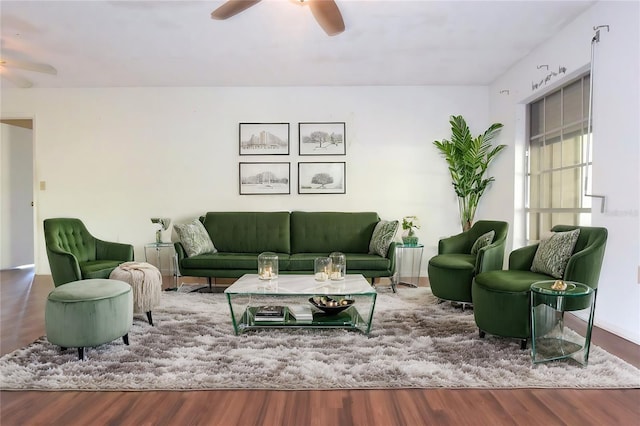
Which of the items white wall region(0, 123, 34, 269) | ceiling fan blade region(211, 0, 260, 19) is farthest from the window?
white wall region(0, 123, 34, 269)

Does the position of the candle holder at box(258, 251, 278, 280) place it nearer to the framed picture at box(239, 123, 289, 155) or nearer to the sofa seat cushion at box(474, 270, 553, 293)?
the sofa seat cushion at box(474, 270, 553, 293)

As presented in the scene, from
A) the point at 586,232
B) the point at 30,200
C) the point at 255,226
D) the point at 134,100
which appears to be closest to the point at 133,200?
the point at 134,100

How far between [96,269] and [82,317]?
148cm

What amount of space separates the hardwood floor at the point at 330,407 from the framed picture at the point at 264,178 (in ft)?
11.9

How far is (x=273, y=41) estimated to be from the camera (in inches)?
159

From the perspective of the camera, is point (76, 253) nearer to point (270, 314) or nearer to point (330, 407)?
point (270, 314)

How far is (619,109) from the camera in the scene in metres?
3.09

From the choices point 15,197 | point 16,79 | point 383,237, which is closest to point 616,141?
point 383,237

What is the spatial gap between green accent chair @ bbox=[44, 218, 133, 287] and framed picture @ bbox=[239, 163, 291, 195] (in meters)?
1.78

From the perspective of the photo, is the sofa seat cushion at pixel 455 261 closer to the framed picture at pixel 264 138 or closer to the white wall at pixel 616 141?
the white wall at pixel 616 141

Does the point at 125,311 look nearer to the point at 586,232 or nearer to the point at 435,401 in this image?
the point at 435,401

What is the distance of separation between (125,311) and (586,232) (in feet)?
11.1

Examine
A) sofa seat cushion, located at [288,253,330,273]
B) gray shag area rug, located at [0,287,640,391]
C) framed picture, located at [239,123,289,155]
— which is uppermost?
framed picture, located at [239,123,289,155]

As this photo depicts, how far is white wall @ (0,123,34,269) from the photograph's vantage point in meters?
6.13
